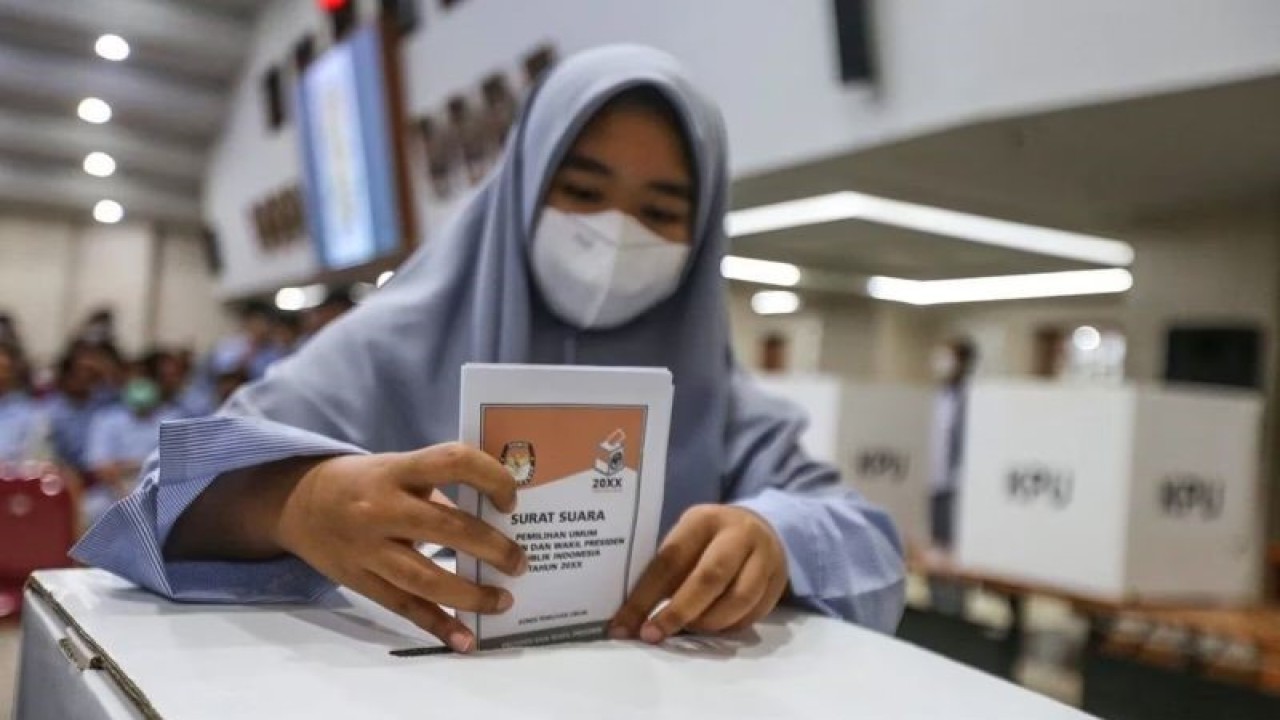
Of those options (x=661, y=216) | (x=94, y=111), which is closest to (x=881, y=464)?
(x=661, y=216)

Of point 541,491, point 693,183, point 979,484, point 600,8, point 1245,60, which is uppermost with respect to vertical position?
point 600,8

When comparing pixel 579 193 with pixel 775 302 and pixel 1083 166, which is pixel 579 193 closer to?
pixel 1083 166

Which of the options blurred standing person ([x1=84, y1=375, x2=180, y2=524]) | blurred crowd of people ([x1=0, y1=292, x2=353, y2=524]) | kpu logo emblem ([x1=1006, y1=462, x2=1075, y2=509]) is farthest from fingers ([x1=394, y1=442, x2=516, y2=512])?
blurred standing person ([x1=84, y1=375, x2=180, y2=524])

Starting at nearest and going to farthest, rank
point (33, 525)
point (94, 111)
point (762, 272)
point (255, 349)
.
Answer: point (33, 525)
point (255, 349)
point (762, 272)
point (94, 111)

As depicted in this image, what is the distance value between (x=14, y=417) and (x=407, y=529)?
4602 millimetres

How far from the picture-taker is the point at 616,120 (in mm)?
956

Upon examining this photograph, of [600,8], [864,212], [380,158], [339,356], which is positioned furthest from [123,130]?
[339,356]

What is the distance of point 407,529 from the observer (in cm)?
61

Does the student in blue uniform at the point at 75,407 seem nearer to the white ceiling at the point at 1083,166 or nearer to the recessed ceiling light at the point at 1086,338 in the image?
the white ceiling at the point at 1083,166

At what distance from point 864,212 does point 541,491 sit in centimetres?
497

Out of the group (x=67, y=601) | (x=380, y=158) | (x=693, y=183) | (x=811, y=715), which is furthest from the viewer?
(x=380, y=158)

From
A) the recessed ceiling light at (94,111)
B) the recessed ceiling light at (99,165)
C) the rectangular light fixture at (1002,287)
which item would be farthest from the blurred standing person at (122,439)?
the rectangular light fixture at (1002,287)

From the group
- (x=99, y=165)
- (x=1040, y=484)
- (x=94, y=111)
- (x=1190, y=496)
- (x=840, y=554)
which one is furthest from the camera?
(x=99, y=165)

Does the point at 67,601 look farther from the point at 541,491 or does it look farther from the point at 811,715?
the point at 811,715
